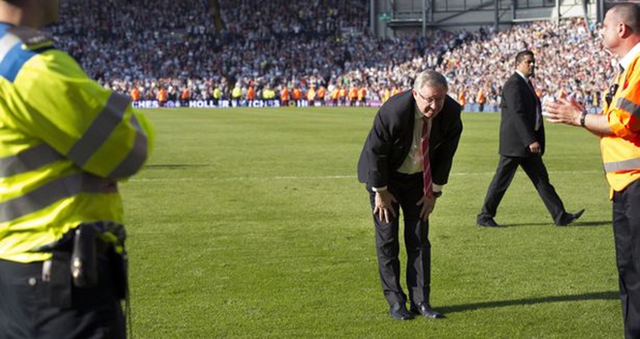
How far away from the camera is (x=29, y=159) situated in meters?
3.70

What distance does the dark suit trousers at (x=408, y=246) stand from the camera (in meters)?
8.55

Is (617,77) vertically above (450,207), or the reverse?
(617,77)

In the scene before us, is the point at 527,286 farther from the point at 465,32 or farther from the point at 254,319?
the point at 465,32

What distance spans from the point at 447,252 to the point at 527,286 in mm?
1862

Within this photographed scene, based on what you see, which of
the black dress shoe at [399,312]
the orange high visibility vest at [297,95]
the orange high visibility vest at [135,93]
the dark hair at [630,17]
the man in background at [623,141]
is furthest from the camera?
the orange high visibility vest at [297,95]

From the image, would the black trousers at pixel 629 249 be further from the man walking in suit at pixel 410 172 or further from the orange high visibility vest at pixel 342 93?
the orange high visibility vest at pixel 342 93

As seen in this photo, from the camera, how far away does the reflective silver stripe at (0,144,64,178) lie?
3.69 meters

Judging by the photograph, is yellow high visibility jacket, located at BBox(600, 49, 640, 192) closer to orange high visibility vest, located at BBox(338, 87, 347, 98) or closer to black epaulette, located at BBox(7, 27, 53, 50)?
black epaulette, located at BBox(7, 27, 53, 50)

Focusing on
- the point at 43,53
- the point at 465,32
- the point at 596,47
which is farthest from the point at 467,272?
the point at 465,32

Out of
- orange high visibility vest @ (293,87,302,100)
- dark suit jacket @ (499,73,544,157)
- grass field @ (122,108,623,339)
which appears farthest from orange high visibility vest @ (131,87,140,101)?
dark suit jacket @ (499,73,544,157)

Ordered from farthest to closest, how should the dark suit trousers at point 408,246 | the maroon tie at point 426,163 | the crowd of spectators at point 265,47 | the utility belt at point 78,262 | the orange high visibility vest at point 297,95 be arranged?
1. the orange high visibility vest at point 297,95
2. the crowd of spectators at point 265,47
3. the dark suit trousers at point 408,246
4. the maroon tie at point 426,163
5. the utility belt at point 78,262

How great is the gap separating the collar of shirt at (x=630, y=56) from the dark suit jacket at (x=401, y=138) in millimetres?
1998

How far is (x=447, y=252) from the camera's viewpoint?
37.5 ft

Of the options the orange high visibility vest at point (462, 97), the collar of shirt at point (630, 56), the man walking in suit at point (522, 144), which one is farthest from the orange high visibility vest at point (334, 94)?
the collar of shirt at point (630, 56)
